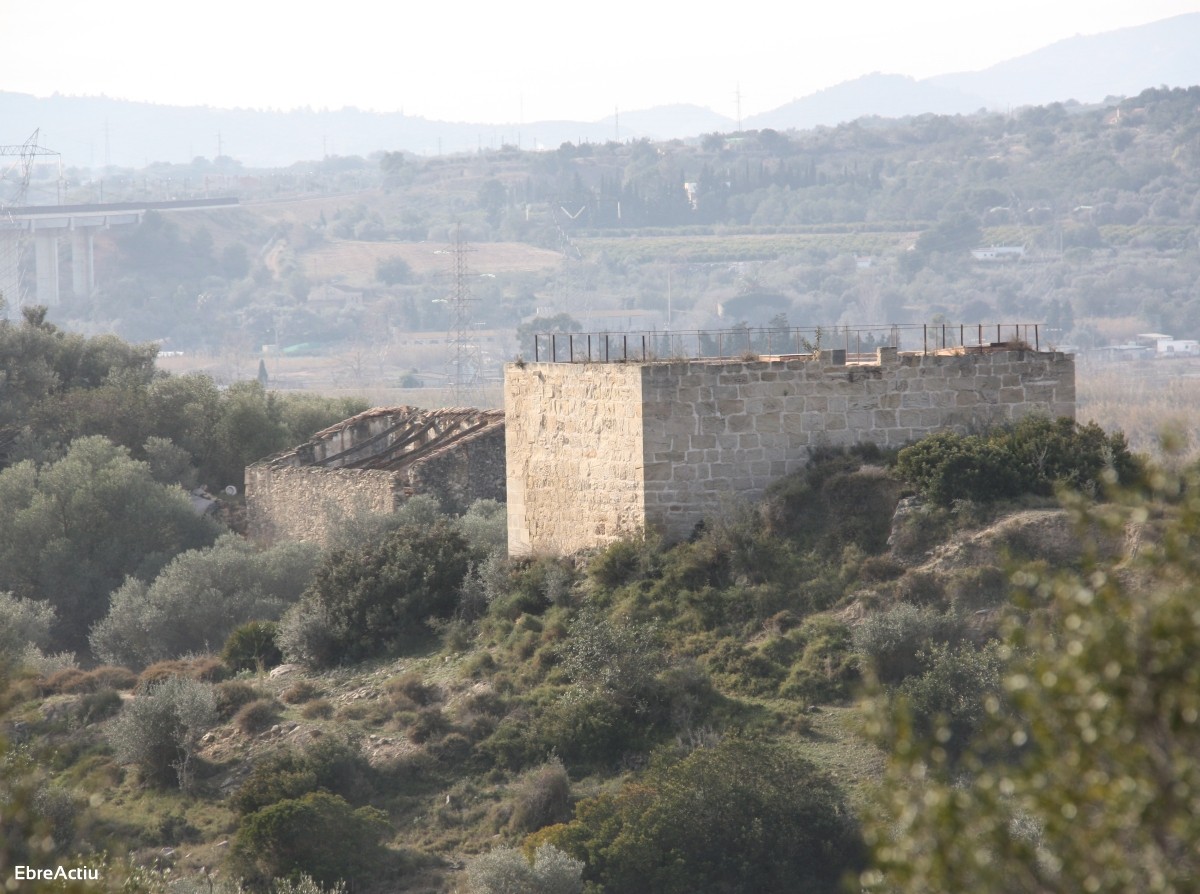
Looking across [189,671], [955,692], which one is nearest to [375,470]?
[189,671]

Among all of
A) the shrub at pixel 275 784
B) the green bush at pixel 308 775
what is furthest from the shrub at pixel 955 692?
the shrub at pixel 275 784

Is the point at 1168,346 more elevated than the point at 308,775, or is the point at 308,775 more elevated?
the point at 308,775

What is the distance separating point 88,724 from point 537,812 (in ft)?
21.9

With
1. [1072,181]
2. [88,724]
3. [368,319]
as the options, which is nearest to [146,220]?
[368,319]

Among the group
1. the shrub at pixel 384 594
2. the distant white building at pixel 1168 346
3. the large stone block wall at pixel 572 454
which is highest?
the large stone block wall at pixel 572 454

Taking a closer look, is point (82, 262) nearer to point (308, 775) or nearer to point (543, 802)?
point (308, 775)

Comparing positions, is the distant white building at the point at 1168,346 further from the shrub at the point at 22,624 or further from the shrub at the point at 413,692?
the shrub at the point at 413,692

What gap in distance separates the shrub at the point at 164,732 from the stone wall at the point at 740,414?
4.98 m

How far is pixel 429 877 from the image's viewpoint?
15938mm

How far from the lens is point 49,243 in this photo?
7244 inches

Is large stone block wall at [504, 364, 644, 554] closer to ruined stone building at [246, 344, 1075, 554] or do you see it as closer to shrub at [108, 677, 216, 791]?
ruined stone building at [246, 344, 1075, 554]

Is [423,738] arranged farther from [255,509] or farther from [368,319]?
[368,319]

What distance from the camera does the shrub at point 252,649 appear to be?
22578 mm

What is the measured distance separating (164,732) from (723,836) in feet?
22.3
